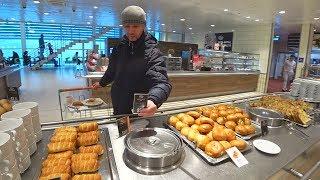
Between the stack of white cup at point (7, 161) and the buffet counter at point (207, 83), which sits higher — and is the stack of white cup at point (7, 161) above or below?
above

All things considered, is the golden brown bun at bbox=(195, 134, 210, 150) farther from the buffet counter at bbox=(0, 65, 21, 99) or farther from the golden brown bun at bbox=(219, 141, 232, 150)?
the buffet counter at bbox=(0, 65, 21, 99)

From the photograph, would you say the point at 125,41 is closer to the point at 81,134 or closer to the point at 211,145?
the point at 81,134

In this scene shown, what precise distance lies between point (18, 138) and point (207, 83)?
7.32 metres

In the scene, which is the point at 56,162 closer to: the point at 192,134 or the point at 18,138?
the point at 18,138

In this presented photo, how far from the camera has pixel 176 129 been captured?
5.04ft

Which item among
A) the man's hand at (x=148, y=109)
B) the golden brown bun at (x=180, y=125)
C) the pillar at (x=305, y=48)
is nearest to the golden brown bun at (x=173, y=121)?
the golden brown bun at (x=180, y=125)

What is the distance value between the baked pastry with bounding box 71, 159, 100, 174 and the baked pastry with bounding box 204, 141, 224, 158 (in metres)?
0.59

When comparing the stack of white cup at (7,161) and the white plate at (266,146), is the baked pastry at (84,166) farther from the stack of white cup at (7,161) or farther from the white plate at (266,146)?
the white plate at (266,146)

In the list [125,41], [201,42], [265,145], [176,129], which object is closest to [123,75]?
[125,41]

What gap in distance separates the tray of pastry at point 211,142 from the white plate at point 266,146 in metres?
0.06

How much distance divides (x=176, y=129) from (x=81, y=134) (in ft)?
2.02

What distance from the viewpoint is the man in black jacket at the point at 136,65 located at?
5.19ft

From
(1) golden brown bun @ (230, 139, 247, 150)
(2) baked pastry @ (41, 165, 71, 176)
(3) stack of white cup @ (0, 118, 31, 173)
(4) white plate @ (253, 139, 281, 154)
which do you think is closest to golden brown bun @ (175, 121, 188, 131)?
(1) golden brown bun @ (230, 139, 247, 150)

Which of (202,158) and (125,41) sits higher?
(125,41)
